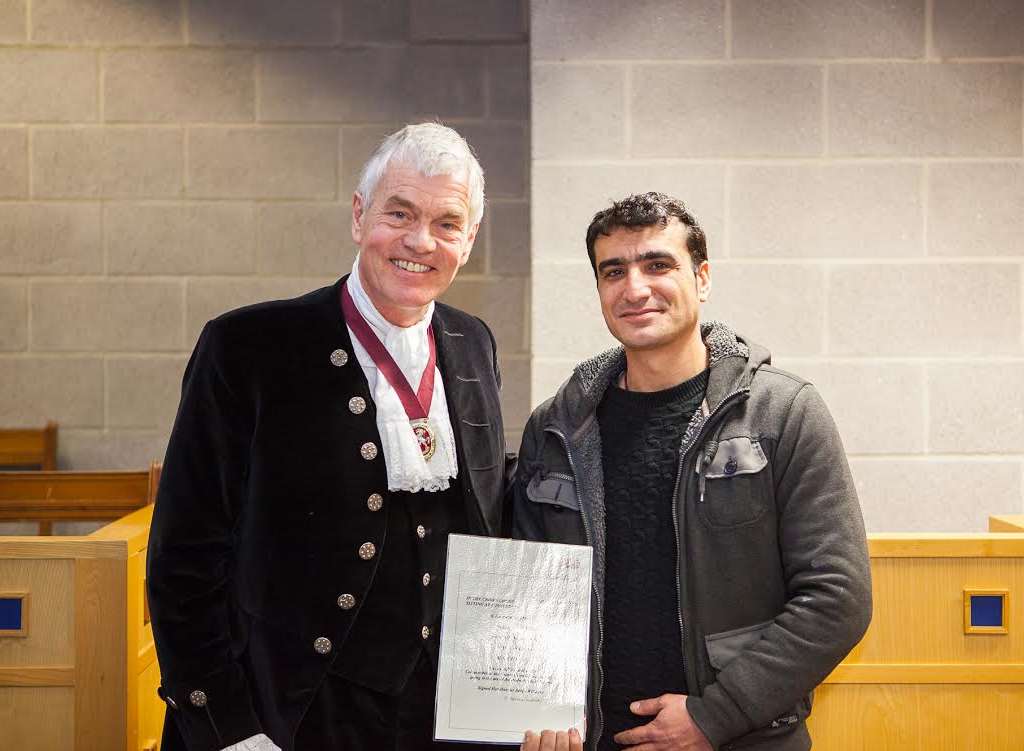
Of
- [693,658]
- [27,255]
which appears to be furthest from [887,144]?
[27,255]

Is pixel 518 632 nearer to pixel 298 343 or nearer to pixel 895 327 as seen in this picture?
pixel 298 343

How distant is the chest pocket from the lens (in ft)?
4.86

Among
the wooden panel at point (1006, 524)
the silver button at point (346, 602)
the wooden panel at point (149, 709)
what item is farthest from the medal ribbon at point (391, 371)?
the wooden panel at point (1006, 524)

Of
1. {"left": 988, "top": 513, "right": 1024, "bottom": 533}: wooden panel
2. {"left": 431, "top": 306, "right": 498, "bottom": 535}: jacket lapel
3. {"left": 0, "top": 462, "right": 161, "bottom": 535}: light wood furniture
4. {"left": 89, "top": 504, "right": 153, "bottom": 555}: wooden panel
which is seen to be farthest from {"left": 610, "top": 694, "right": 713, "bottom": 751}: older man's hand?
{"left": 0, "top": 462, "right": 161, "bottom": 535}: light wood furniture

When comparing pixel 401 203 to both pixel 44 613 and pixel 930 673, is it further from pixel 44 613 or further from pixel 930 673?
pixel 930 673

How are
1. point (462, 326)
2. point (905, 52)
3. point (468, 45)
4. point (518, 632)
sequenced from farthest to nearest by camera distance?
point (468, 45), point (905, 52), point (462, 326), point (518, 632)

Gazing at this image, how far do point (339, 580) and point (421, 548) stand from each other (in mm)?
132

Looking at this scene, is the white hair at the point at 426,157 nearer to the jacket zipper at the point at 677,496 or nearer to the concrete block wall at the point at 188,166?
the jacket zipper at the point at 677,496

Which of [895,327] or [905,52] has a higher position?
[905,52]

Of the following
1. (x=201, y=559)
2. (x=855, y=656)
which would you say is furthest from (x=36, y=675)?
(x=855, y=656)

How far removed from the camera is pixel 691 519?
4.87 feet

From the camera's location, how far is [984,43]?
2.74 meters

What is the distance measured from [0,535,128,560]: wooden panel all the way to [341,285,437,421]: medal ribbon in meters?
0.94

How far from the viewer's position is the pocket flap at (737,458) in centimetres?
149
